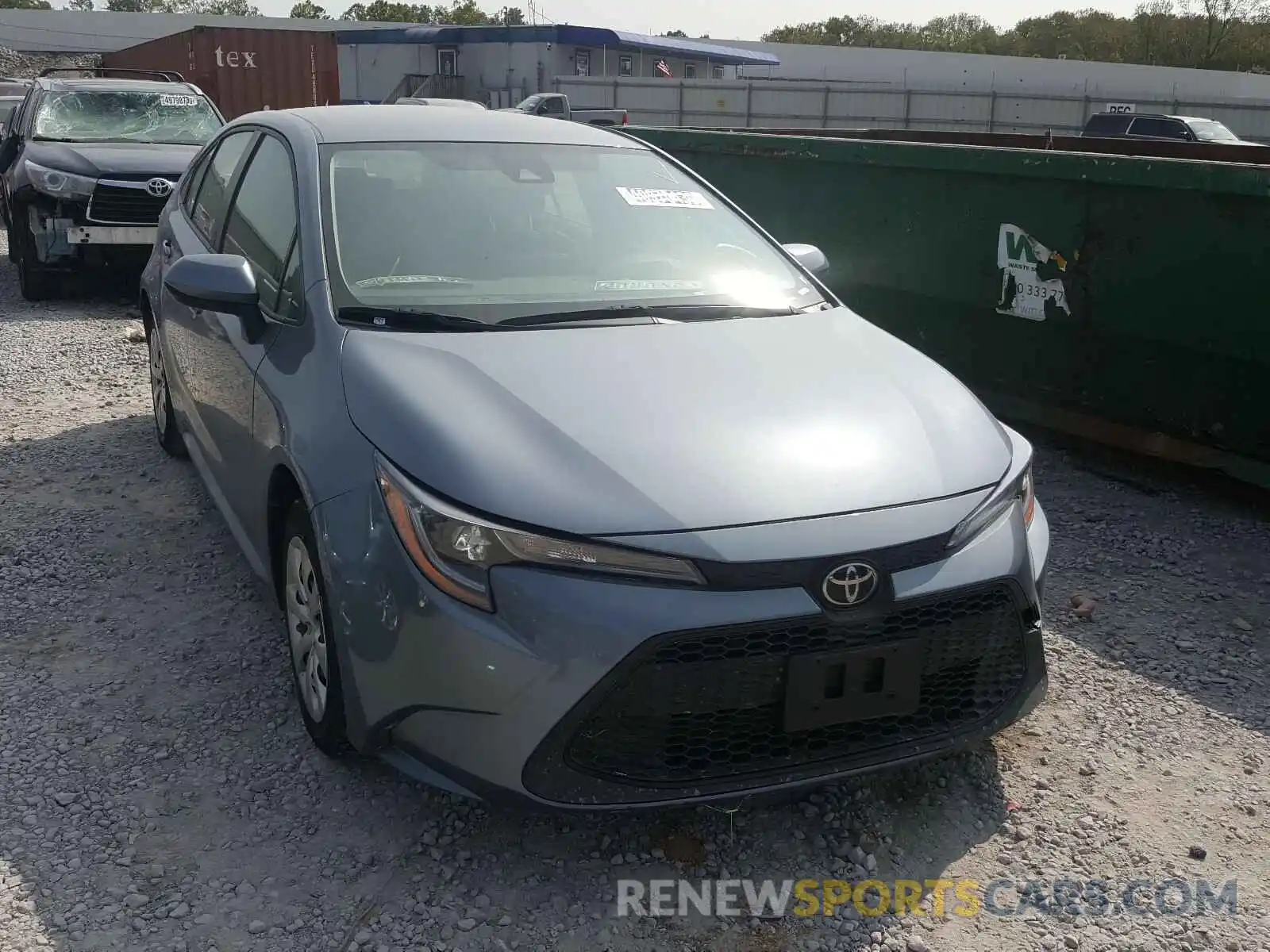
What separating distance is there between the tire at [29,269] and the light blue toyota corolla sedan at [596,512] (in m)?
6.33

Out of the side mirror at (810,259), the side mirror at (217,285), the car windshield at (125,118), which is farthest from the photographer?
the car windshield at (125,118)

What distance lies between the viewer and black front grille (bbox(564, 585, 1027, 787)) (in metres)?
2.37

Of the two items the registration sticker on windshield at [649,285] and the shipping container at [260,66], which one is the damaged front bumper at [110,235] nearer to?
the registration sticker on windshield at [649,285]

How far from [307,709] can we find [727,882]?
3.79 ft

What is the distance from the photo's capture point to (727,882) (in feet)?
8.73

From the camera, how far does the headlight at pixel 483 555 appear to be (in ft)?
7.75

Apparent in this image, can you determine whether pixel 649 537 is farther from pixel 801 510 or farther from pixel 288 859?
pixel 288 859

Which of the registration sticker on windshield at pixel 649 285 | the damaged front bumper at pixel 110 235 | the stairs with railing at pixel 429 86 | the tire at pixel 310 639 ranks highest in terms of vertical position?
the stairs with railing at pixel 429 86

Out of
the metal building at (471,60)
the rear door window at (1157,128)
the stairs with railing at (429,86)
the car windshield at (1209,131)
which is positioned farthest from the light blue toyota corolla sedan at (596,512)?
the stairs with railing at (429,86)

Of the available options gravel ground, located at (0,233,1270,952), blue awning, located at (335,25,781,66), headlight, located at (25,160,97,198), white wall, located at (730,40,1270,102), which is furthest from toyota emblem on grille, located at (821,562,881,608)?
white wall, located at (730,40,1270,102)

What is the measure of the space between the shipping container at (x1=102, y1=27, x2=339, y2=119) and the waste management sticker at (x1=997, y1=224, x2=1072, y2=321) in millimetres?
23919

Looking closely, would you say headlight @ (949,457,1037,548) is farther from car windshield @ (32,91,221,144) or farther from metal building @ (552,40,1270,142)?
metal building @ (552,40,1270,142)

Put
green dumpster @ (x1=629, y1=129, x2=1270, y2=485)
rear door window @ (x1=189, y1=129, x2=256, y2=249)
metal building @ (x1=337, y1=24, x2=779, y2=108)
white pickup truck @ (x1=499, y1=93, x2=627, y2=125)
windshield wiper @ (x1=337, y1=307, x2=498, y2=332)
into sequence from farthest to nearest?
1. metal building @ (x1=337, y1=24, x2=779, y2=108)
2. white pickup truck @ (x1=499, y1=93, x2=627, y2=125)
3. green dumpster @ (x1=629, y1=129, x2=1270, y2=485)
4. rear door window @ (x1=189, y1=129, x2=256, y2=249)
5. windshield wiper @ (x1=337, y1=307, x2=498, y2=332)

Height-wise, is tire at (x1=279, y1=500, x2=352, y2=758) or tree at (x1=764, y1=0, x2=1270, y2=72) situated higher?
tree at (x1=764, y1=0, x2=1270, y2=72)
